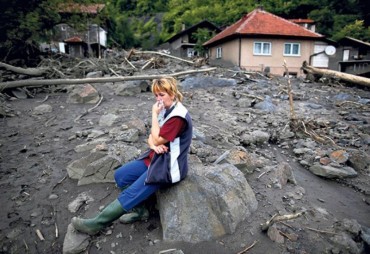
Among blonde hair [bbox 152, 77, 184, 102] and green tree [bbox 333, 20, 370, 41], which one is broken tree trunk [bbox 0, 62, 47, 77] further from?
green tree [bbox 333, 20, 370, 41]

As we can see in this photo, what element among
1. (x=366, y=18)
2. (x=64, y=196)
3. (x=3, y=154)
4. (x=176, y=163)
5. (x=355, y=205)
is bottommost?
(x=355, y=205)

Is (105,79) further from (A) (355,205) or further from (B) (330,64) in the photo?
(B) (330,64)

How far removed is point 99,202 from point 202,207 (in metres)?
1.35

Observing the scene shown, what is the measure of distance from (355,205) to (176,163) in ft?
9.53

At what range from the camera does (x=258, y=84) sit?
11.3m

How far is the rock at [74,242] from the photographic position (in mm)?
2627

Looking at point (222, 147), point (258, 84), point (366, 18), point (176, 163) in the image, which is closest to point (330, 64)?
point (366, 18)

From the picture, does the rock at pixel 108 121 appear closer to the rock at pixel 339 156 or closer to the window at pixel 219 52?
the rock at pixel 339 156

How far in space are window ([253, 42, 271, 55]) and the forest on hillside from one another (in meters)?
9.86

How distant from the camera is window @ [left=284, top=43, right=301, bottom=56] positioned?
77.2 feet

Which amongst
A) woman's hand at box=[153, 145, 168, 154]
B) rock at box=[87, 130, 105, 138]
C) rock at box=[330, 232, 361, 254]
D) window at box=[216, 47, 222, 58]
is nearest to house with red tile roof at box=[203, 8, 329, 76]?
window at box=[216, 47, 222, 58]

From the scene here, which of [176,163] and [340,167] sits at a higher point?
[176,163]

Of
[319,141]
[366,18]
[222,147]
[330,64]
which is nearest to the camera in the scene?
[222,147]

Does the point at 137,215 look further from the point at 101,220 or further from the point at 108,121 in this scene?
the point at 108,121
